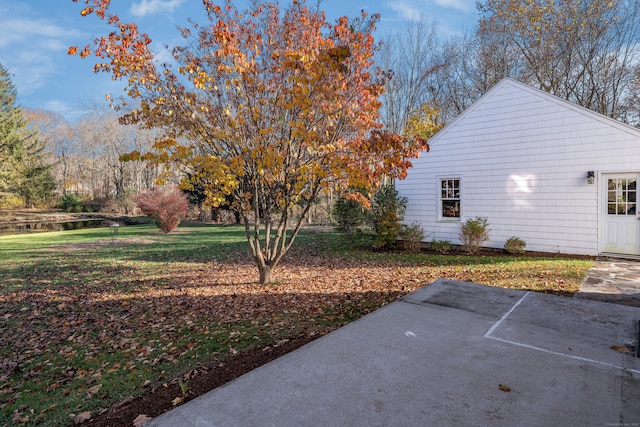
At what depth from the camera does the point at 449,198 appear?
10930 mm

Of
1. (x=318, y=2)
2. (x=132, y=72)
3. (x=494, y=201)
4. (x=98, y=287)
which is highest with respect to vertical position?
(x=318, y=2)

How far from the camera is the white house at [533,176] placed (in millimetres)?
8414

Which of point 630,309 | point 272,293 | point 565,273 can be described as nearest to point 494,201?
point 565,273

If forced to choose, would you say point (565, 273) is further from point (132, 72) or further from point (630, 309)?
point (132, 72)

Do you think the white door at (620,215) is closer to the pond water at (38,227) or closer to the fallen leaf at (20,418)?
the fallen leaf at (20,418)

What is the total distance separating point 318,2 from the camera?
5.44m

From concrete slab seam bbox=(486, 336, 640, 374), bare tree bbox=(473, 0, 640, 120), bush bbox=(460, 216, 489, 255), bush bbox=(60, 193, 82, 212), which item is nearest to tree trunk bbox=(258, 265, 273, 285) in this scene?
concrete slab seam bbox=(486, 336, 640, 374)

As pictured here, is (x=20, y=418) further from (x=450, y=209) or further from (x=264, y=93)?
(x=450, y=209)

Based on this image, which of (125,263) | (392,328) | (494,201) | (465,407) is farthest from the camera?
(494,201)

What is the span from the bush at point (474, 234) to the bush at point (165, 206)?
1251 centimetres

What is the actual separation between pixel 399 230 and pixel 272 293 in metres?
5.89

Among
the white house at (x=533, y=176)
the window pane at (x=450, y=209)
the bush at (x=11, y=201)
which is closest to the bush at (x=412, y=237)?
the white house at (x=533, y=176)

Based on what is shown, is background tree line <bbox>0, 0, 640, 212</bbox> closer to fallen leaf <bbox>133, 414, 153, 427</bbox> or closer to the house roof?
the house roof

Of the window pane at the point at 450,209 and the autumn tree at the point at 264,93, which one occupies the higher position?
the autumn tree at the point at 264,93
